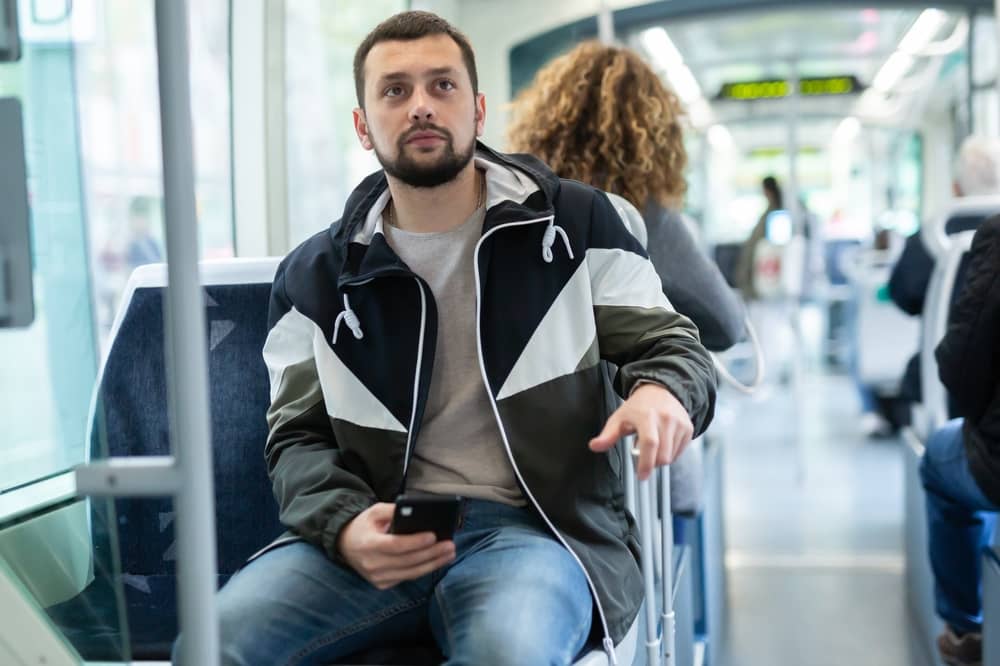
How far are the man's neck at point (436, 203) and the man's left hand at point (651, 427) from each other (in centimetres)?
49

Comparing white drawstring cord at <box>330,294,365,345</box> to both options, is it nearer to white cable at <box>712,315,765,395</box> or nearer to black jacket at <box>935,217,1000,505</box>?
white cable at <box>712,315,765,395</box>

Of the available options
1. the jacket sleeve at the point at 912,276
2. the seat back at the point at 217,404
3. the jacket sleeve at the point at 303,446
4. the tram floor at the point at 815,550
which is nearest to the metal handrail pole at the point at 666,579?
the jacket sleeve at the point at 303,446

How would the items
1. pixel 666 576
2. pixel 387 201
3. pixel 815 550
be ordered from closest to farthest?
pixel 387 201
pixel 666 576
pixel 815 550

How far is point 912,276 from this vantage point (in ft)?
14.8

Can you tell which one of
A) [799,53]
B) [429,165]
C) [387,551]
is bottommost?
[387,551]

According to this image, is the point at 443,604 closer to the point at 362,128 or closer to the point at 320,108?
the point at 362,128

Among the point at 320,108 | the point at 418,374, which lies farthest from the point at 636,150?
the point at 320,108

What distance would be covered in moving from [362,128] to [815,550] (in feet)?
10.6

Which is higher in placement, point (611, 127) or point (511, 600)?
point (611, 127)

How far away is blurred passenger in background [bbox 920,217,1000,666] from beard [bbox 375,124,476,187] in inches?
50.6

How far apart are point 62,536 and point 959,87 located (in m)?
13.0

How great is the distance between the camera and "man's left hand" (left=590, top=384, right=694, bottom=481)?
155 centimetres

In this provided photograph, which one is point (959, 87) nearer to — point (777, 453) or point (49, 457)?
point (777, 453)

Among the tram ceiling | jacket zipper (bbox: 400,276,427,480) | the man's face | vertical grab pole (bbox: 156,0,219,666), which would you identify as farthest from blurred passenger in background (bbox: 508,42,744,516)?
the tram ceiling
